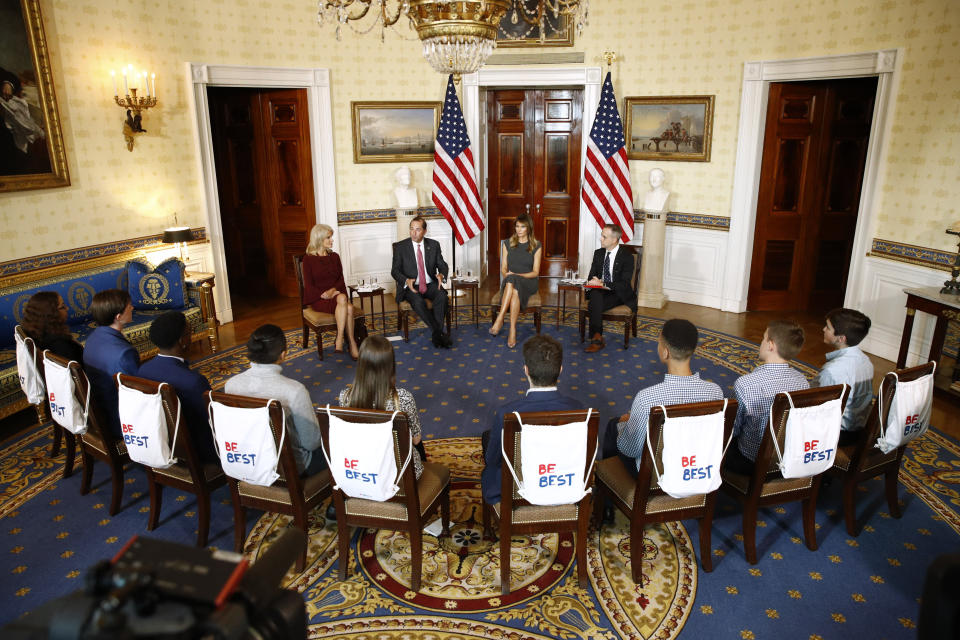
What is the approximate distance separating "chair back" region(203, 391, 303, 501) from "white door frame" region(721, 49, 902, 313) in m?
6.27

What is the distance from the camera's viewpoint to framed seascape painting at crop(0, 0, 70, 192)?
5477 millimetres

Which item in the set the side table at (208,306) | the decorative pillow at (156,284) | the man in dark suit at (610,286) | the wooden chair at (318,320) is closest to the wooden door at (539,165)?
the man in dark suit at (610,286)

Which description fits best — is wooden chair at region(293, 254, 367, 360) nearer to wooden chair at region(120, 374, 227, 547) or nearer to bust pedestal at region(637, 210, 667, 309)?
wooden chair at region(120, 374, 227, 547)

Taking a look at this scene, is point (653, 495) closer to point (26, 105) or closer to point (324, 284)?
point (324, 284)

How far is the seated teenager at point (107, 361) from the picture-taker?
387 cm

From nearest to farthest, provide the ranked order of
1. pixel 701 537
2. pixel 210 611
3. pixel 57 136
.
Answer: pixel 210 611
pixel 701 537
pixel 57 136

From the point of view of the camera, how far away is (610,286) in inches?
265

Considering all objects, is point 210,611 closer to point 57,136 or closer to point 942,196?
point 57,136

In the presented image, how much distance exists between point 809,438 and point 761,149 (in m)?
5.62

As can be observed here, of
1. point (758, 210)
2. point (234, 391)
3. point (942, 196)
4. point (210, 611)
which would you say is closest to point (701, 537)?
point (234, 391)

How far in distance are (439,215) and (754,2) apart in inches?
180

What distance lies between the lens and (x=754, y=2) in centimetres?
740

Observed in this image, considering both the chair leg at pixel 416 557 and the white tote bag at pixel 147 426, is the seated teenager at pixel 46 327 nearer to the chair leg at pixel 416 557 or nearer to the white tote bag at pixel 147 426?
the white tote bag at pixel 147 426

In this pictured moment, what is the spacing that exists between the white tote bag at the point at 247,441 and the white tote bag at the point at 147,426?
31 centimetres
